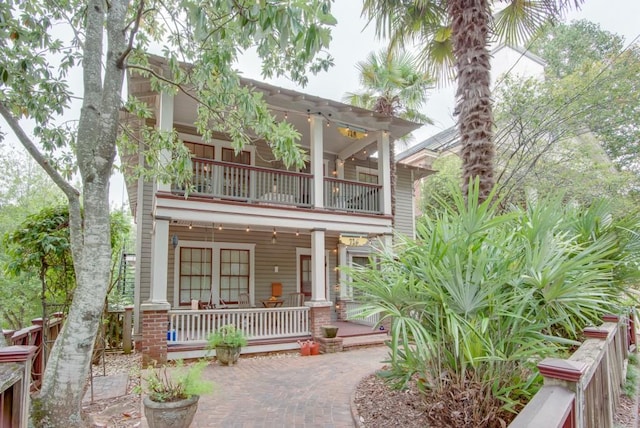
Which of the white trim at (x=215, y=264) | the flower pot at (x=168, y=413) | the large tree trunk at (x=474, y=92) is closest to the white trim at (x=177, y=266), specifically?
the white trim at (x=215, y=264)

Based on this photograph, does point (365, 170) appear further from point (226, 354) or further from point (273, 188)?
point (226, 354)

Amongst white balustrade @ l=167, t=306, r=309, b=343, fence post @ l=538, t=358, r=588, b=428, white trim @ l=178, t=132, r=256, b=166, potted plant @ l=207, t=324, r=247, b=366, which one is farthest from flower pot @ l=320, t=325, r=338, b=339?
fence post @ l=538, t=358, r=588, b=428

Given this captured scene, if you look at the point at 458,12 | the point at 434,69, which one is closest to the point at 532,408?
the point at 458,12

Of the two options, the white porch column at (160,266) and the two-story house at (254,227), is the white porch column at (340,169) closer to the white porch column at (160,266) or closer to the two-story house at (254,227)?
the two-story house at (254,227)

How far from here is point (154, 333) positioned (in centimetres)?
721

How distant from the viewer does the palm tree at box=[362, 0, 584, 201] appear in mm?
6020

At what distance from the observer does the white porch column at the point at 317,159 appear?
9453mm

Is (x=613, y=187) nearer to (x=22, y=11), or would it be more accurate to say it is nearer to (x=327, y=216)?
(x=327, y=216)

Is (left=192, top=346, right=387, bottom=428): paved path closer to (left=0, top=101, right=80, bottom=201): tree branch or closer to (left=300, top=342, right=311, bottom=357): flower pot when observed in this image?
(left=300, top=342, right=311, bottom=357): flower pot

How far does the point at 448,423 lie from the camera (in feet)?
11.2

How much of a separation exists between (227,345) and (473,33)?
7305 millimetres

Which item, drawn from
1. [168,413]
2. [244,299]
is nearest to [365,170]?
[244,299]

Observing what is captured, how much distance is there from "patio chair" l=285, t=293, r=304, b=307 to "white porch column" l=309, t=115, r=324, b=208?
3.39m

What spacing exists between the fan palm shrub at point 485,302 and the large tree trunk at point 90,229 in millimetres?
2965
